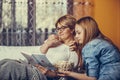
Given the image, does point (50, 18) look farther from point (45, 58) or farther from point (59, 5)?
point (45, 58)

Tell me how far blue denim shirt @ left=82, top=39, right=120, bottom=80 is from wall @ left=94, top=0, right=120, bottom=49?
0.45ft

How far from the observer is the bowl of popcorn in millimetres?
2959

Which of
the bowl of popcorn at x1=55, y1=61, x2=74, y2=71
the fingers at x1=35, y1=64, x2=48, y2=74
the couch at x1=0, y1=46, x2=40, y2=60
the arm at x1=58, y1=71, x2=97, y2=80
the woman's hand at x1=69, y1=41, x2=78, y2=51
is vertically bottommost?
the arm at x1=58, y1=71, x2=97, y2=80

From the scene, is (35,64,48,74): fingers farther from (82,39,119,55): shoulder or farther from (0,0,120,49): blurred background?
(82,39,119,55): shoulder

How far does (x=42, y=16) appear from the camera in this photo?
3.04 meters

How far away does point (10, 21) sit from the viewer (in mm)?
3016

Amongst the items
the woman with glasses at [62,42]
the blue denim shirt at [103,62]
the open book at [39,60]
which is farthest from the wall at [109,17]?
the open book at [39,60]

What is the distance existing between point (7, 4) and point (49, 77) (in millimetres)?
871

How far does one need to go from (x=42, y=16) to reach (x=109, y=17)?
0.70 meters

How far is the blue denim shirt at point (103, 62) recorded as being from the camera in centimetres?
293

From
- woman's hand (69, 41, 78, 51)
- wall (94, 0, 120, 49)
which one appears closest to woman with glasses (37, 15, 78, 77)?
woman's hand (69, 41, 78, 51)

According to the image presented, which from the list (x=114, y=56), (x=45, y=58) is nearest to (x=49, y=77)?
(x=45, y=58)

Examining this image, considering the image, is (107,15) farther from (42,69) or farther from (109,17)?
(42,69)

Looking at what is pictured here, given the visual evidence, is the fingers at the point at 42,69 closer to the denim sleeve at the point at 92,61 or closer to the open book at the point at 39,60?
the open book at the point at 39,60
